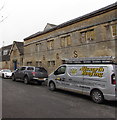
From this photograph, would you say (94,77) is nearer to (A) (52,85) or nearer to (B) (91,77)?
(B) (91,77)

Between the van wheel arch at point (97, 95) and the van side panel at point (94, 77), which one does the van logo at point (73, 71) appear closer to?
the van side panel at point (94, 77)

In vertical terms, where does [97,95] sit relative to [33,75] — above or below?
below

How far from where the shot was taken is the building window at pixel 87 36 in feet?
45.8

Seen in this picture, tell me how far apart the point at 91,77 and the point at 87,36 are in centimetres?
768

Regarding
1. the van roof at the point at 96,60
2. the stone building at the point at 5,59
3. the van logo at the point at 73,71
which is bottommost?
the van logo at the point at 73,71

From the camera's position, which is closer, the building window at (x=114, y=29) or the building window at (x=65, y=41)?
the building window at (x=114, y=29)

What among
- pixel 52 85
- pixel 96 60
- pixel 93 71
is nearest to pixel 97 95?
pixel 93 71

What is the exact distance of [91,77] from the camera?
24.9ft

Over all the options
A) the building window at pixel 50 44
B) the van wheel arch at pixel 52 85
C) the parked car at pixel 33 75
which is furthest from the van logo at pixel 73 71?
the building window at pixel 50 44

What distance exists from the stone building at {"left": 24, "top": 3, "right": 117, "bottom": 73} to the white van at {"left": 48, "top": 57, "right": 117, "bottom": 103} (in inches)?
192

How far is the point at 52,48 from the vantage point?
61.5 feet

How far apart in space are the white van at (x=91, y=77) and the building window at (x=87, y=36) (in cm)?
565

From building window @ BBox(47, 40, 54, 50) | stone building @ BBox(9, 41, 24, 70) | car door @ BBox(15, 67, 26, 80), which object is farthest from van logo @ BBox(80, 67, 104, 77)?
stone building @ BBox(9, 41, 24, 70)

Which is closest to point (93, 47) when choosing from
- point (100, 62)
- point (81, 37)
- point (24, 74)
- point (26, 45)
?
point (81, 37)
